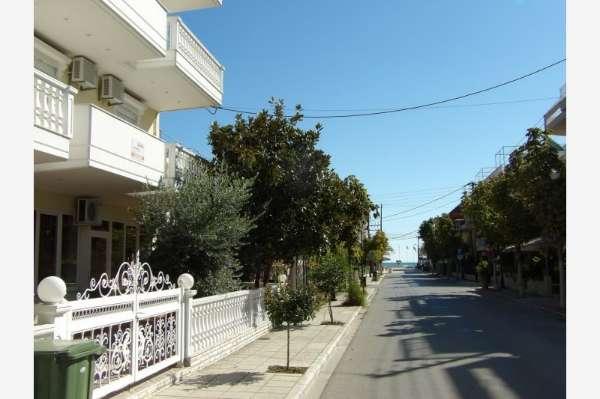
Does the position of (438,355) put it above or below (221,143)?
below

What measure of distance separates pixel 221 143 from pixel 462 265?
54.9m

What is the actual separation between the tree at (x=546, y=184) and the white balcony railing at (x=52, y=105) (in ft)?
52.5

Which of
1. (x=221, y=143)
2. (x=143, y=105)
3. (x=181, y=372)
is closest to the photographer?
(x=181, y=372)

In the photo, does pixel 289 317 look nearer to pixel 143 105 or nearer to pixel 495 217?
pixel 143 105

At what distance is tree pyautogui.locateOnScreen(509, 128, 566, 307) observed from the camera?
20.7 meters

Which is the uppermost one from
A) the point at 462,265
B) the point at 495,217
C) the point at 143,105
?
the point at 143,105

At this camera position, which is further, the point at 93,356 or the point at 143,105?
the point at 143,105

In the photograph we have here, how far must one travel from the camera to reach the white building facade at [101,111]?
1107 cm

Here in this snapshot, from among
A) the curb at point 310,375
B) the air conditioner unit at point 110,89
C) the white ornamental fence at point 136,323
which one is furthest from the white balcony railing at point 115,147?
the curb at point 310,375

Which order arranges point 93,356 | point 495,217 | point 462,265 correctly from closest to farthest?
point 93,356 → point 495,217 → point 462,265

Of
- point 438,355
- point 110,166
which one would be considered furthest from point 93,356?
point 438,355

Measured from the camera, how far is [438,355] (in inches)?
465

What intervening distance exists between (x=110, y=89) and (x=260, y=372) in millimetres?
8541

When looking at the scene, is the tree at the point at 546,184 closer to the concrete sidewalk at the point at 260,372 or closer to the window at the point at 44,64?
the concrete sidewalk at the point at 260,372
